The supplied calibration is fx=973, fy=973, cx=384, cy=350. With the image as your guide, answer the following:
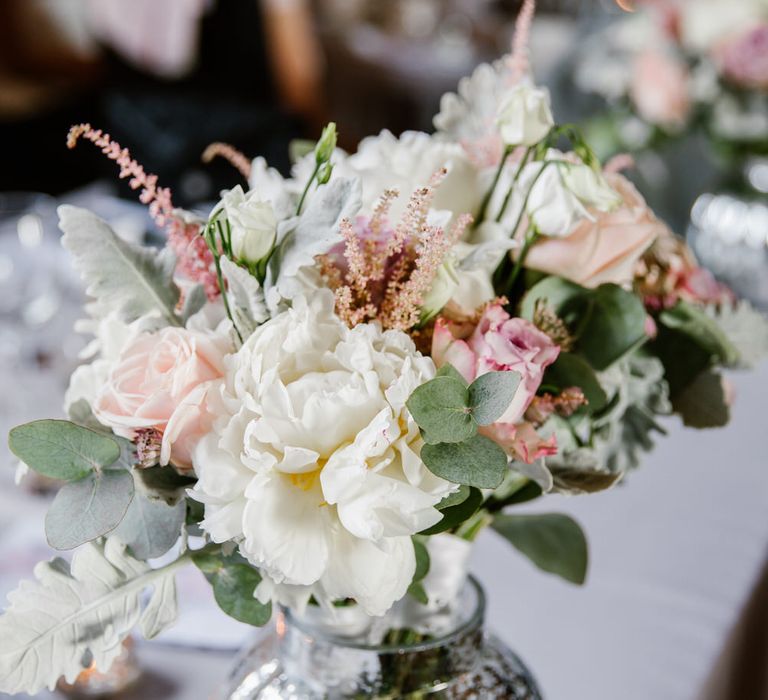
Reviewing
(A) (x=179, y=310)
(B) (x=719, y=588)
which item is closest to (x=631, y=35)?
(B) (x=719, y=588)

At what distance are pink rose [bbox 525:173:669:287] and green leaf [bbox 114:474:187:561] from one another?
24 centimetres

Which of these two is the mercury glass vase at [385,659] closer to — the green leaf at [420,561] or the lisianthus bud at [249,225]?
the green leaf at [420,561]

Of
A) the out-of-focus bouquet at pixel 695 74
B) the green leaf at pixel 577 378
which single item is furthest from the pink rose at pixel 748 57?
the green leaf at pixel 577 378

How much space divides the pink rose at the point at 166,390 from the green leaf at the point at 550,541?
25 centimetres

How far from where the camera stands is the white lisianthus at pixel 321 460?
43 cm

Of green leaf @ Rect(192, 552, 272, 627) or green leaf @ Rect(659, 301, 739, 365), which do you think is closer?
green leaf @ Rect(192, 552, 272, 627)

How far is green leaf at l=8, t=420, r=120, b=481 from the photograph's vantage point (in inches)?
17.6

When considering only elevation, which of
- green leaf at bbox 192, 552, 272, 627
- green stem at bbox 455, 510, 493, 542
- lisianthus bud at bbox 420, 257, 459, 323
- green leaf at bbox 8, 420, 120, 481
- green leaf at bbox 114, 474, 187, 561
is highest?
lisianthus bud at bbox 420, 257, 459, 323

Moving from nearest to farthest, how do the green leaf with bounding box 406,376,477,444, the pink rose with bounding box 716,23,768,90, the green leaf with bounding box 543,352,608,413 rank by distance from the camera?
the green leaf with bounding box 406,376,477,444, the green leaf with bounding box 543,352,608,413, the pink rose with bounding box 716,23,768,90

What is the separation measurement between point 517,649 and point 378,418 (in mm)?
484

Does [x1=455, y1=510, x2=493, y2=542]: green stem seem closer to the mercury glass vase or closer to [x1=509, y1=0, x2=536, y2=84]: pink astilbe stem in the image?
the mercury glass vase

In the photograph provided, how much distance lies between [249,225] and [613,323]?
0.71 feet

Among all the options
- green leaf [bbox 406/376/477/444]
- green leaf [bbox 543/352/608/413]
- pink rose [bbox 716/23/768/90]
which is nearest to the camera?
green leaf [bbox 406/376/477/444]

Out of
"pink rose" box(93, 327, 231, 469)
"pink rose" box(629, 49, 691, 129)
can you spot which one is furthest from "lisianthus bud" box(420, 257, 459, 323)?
"pink rose" box(629, 49, 691, 129)
